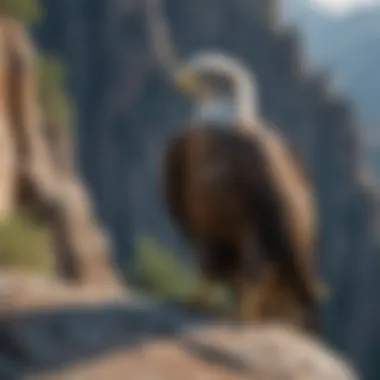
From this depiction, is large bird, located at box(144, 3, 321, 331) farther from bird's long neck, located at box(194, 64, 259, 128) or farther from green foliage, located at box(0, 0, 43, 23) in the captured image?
green foliage, located at box(0, 0, 43, 23)

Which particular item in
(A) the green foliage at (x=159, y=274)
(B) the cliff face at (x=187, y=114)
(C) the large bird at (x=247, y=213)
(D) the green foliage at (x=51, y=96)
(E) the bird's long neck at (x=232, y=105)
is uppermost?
(B) the cliff face at (x=187, y=114)

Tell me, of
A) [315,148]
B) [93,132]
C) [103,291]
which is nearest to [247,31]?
[315,148]

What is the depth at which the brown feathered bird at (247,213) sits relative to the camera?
1.91 meters

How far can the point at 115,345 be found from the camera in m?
1.55

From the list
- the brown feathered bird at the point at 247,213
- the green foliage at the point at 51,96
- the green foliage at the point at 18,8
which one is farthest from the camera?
the green foliage at the point at 51,96

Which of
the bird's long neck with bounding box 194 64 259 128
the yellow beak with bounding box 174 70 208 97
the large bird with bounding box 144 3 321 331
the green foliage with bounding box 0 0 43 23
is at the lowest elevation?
the large bird with bounding box 144 3 321 331

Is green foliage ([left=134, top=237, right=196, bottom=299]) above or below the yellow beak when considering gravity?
above

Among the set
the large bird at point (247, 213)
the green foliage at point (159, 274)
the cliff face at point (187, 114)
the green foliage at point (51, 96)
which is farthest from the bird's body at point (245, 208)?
the cliff face at point (187, 114)

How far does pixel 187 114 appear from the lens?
11.3 meters

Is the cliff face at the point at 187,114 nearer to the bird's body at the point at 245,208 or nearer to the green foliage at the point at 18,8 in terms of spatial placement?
the green foliage at the point at 18,8

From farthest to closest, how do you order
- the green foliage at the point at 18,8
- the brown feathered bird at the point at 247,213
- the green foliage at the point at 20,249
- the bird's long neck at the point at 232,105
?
the green foliage at the point at 18,8
the green foliage at the point at 20,249
the bird's long neck at the point at 232,105
the brown feathered bird at the point at 247,213

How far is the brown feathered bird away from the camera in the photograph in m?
1.91

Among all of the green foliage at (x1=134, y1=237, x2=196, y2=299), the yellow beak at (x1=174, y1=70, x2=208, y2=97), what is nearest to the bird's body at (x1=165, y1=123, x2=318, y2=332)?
the yellow beak at (x1=174, y1=70, x2=208, y2=97)

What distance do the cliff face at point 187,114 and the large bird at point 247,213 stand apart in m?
8.83
